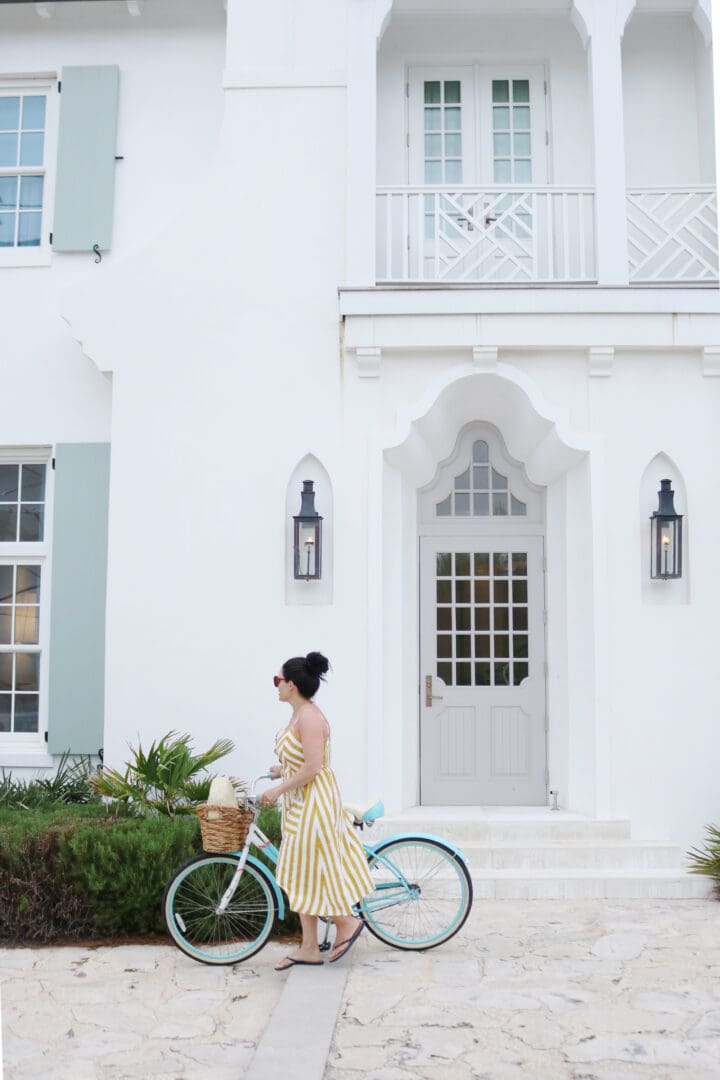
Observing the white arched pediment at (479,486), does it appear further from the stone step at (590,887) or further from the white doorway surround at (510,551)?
the stone step at (590,887)

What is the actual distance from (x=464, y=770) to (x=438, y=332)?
347 cm

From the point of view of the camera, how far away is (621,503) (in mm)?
7449

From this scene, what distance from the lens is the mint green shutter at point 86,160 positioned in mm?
8383

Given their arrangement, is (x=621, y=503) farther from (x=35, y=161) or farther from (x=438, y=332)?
(x=35, y=161)

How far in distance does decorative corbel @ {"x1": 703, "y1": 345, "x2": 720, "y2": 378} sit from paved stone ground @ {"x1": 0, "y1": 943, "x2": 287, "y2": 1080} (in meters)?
5.07

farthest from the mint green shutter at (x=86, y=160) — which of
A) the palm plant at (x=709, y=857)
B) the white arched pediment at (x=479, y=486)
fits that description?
the palm plant at (x=709, y=857)

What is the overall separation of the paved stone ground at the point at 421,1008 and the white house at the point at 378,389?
199cm

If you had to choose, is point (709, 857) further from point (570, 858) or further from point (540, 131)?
point (540, 131)

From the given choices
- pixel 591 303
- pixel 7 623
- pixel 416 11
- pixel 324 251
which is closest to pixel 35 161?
pixel 324 251

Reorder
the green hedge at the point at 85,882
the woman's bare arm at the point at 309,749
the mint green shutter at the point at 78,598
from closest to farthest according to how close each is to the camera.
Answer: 1. the woman's bare arm at the point at 309,749
2. the green hedge at the point at 85,882
3. the mint green shutter at the point at 78,598

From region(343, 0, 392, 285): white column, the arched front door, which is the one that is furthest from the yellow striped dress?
region(343, 0, 392, 285): white column

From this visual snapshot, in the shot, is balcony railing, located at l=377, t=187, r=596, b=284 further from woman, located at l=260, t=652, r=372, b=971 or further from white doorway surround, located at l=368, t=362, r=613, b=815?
woman, located at l=260, t=652, r=372, b=971

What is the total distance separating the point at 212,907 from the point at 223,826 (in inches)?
17.5

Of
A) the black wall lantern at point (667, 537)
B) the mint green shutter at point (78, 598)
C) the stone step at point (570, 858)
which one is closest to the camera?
the stone step at point (570, 858)
